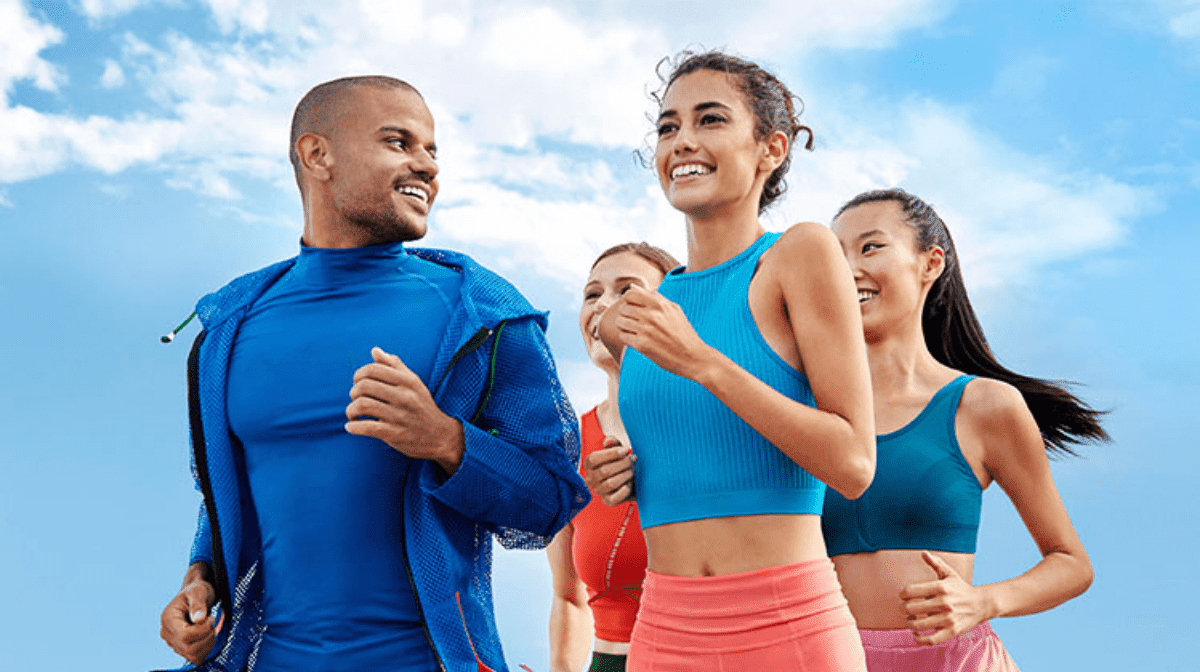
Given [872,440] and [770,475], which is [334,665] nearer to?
[770,475]

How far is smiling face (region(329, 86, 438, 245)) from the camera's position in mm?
3158

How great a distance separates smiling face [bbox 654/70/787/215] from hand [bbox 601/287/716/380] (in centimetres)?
45

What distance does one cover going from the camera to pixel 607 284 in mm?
4906

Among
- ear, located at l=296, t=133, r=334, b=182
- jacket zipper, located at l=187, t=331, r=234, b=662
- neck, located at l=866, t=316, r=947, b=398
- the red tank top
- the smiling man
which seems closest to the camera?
the smiling man

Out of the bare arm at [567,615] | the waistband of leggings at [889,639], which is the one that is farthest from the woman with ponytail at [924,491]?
the bare arm at [567,615]

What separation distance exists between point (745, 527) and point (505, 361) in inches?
30.3

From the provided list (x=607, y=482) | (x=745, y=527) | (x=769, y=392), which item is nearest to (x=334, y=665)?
(x=607, y=482)

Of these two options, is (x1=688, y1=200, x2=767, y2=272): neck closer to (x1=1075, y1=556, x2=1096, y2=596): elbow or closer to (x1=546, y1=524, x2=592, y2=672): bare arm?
(x1=1075, y1=556, x2=1096, y2=596): elbow

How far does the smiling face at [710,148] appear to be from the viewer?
2.97 m

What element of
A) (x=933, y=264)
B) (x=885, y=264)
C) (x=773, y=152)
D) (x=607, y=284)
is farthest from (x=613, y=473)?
(x=607, y=284)

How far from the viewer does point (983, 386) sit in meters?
3.75

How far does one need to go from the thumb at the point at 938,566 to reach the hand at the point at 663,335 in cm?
108

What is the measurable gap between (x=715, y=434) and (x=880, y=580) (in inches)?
40.8

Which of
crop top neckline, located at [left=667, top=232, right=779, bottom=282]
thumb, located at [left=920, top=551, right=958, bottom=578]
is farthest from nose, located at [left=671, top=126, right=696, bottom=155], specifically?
thumb, located at [left=920, top=551, right=958, bottom=578]
